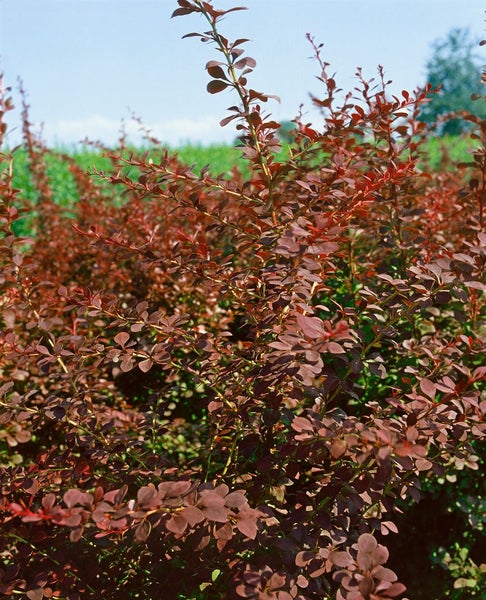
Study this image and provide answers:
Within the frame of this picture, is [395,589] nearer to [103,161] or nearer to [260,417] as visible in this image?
[260,417]

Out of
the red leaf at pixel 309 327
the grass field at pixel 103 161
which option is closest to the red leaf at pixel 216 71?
the red leaf at pixel 309 327

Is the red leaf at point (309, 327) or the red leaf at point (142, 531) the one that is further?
the red leaf at point (309, 327)

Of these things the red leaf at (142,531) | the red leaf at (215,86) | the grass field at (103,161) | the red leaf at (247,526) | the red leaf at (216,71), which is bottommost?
the red leaf at (247,526)

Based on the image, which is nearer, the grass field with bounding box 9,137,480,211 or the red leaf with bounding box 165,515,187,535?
the red leaf with bounding box 165,515,187,535

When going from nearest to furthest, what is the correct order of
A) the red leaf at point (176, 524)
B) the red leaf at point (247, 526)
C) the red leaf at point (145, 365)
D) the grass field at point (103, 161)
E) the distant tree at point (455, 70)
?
the red leaf at point (176, 524)
the red leaf at point (247, 526)
the red leaf at point (145, 365)
the grass field at point (103, 161)
the distant tree at point (455, 70)

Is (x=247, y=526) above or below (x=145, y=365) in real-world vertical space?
below

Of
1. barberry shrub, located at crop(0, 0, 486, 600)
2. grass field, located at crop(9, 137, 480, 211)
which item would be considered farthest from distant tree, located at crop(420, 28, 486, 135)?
barberry shrub, located at crop(0, 0, 486, 600)

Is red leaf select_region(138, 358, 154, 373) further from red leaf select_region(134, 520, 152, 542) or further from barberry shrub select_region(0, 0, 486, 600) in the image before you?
red leaf select_region(134, 520, 152, 542)

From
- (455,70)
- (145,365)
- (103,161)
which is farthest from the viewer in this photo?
(455,70)

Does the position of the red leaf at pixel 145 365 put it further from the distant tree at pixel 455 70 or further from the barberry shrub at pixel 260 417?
the distant tree at pixel 455 70

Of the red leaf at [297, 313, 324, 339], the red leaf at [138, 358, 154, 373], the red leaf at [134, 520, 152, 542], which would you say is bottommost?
the red leaf at [134, 520, 152, 542]

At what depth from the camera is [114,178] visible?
216 cm

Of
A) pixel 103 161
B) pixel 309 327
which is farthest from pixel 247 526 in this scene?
pixel 103 161

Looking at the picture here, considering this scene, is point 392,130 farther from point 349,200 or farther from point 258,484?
point 258,484
